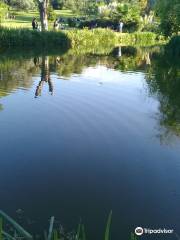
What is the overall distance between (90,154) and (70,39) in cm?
3125

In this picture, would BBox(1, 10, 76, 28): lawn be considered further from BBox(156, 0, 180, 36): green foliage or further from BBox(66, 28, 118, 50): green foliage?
BBox(156, 0, 180, 36): green foliage

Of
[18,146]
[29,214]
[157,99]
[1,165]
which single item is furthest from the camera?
[157,99]

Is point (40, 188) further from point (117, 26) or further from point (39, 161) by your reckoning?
point (117, 26)

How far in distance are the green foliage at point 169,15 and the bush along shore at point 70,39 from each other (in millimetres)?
6097

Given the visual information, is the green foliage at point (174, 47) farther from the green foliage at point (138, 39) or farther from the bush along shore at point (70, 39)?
the green foliage at point (138, 39)

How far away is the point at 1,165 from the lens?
28.7 feet

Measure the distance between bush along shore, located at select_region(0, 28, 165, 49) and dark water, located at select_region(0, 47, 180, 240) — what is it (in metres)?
15.3

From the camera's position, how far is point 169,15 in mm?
41438

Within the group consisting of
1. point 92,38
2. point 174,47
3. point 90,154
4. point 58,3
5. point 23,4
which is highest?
point 58,3

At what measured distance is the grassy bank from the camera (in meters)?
34.5

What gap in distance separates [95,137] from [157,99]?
6712mm

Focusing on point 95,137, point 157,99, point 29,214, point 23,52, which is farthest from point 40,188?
point 23,52

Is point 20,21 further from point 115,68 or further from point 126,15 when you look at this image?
point 115,68

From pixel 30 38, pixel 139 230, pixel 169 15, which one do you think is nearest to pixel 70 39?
pixel 30 38
